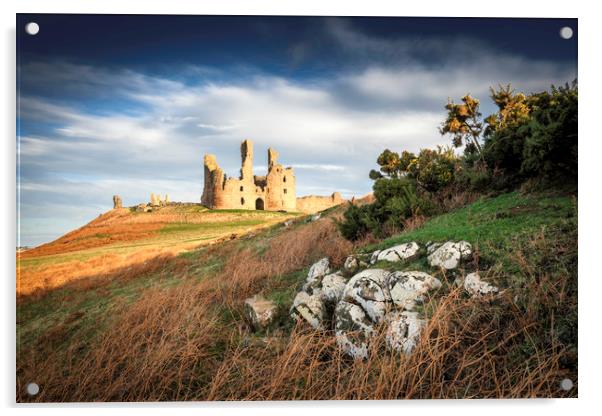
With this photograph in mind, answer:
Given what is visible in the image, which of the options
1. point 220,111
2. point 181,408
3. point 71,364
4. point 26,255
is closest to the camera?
point 181,408

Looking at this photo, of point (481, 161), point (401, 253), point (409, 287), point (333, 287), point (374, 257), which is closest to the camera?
point (409, 287)

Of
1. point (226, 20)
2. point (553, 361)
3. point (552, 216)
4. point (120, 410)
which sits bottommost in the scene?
point (120, 410)

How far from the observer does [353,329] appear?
116 inches

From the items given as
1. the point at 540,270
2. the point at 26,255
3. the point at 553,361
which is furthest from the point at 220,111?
the point at 553,361

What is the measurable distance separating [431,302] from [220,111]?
11.7 feet

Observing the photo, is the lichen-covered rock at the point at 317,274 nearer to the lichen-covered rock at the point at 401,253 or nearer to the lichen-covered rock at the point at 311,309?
the lichen-covered rock at the point at 311,309

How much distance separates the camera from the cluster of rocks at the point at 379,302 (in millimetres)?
2770

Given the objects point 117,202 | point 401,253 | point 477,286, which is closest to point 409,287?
point 477,286

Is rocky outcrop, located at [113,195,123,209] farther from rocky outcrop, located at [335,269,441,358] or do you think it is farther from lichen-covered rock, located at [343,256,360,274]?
rocky outcrop, located at [335,269,441,358]

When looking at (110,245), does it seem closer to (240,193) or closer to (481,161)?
(481,161)

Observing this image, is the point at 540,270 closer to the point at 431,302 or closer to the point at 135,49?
the point at 431,302

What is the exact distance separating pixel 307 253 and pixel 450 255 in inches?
123

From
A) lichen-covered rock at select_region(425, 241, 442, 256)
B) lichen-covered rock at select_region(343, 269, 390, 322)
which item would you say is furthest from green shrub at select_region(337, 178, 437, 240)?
lichen-covered rock at select_region(343, 269, 390, 322)
